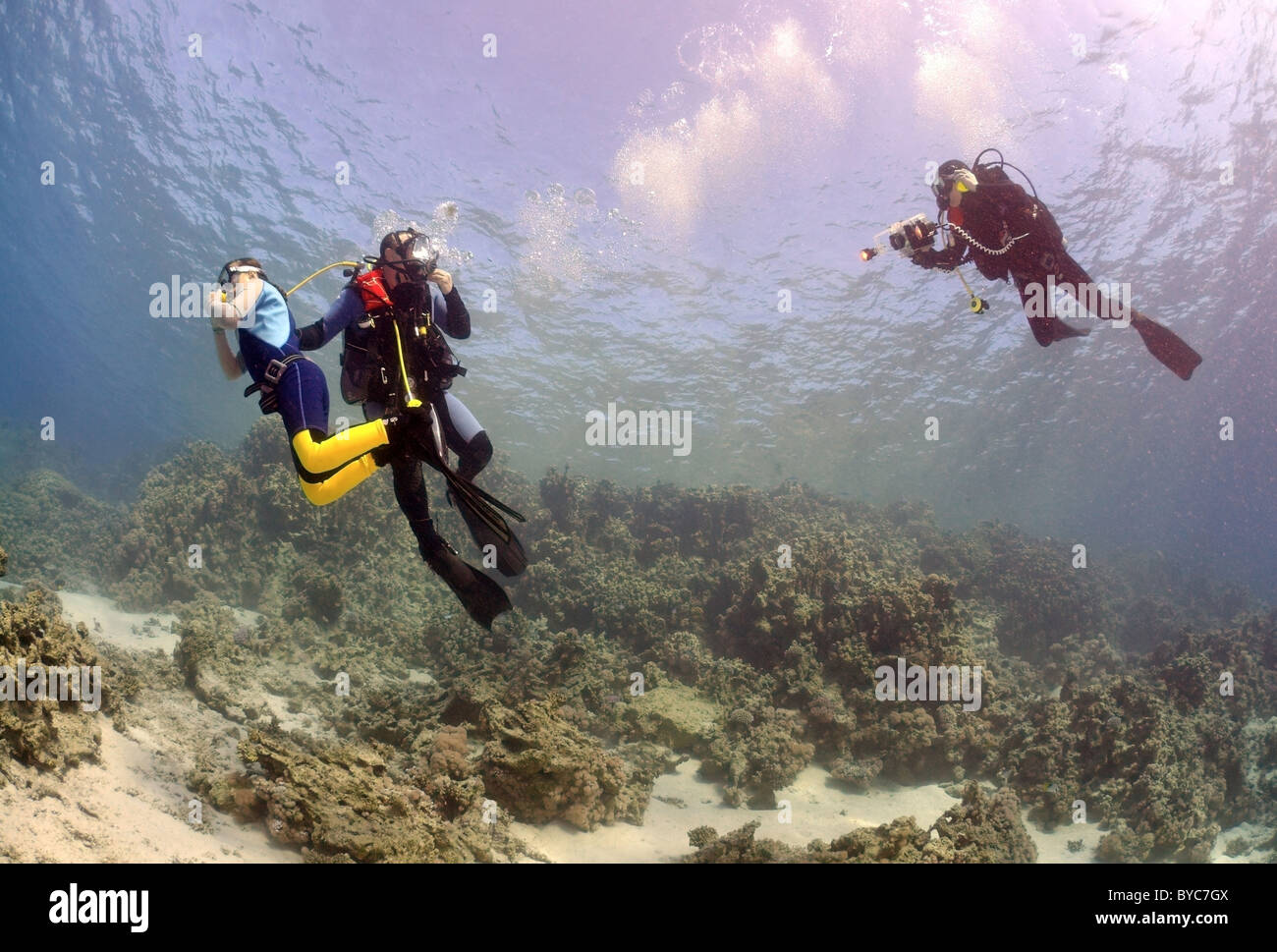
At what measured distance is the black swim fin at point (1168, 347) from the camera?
643 cm

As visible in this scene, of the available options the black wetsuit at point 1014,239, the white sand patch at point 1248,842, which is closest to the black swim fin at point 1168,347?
the black wetsuit at point 1014,239

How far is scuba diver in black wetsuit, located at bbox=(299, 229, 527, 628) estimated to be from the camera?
15.0 feet

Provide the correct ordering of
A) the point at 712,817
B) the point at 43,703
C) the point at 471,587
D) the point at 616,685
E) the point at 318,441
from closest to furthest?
the point at 43,703 < the point at 318,441 < the point at 471,587 < the point at 712,817 < the point at 616,685

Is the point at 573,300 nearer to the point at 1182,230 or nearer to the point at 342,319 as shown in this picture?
the point at 342,319

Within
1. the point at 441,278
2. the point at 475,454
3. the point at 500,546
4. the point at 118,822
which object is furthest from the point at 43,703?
the point at 441,278

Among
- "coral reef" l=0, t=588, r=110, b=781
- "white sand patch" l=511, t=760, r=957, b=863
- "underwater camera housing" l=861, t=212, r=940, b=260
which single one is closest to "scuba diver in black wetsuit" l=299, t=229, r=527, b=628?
"white sand patch" l=511, t=760, r=957, b=863

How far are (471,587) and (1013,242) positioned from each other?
24.8 ft

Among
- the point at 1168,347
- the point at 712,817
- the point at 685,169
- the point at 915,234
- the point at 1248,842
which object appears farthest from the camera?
the point at 685,169

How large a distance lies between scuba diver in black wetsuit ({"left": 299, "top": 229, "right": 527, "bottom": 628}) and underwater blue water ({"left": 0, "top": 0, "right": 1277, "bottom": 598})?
7.74m

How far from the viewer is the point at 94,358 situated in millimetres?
56281

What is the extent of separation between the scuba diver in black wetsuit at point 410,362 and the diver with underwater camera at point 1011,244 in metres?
5.38

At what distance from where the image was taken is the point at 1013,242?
703cm

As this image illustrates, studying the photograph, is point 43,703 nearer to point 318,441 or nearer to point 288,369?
point 318,441

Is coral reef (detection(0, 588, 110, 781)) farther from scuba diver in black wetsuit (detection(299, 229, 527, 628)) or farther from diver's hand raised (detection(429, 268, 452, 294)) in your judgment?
diver's hand raised (detection(429, 268, 452, 294))
